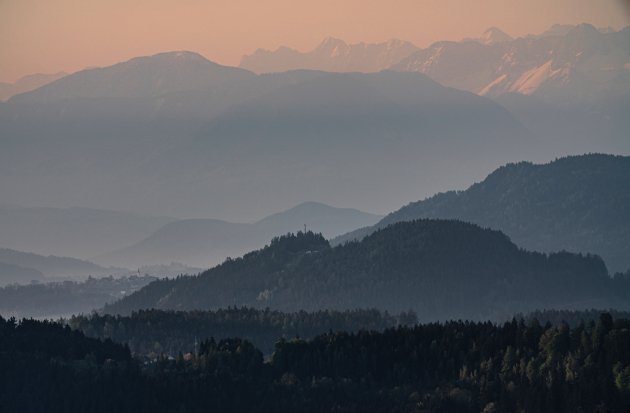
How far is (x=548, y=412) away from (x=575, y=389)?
5.48 metres

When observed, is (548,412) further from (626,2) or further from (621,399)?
(626,2)

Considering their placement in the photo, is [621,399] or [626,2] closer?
[626,2]

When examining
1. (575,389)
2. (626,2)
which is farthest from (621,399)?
(626,2)

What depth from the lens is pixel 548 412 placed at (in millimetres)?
195250

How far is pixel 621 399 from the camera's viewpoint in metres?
197

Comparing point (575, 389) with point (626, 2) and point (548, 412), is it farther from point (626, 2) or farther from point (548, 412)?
point (626, 2)

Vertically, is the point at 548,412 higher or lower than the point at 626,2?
lower

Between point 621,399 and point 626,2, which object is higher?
point 626,2

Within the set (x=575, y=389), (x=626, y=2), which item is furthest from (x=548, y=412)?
(x=626, y=2)

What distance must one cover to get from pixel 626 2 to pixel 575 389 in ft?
224

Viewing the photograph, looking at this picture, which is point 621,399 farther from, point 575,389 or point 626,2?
point 626,2

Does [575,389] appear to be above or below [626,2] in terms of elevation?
below

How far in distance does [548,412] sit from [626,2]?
65.0 meters

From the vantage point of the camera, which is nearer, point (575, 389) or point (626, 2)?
point (626, 2)
